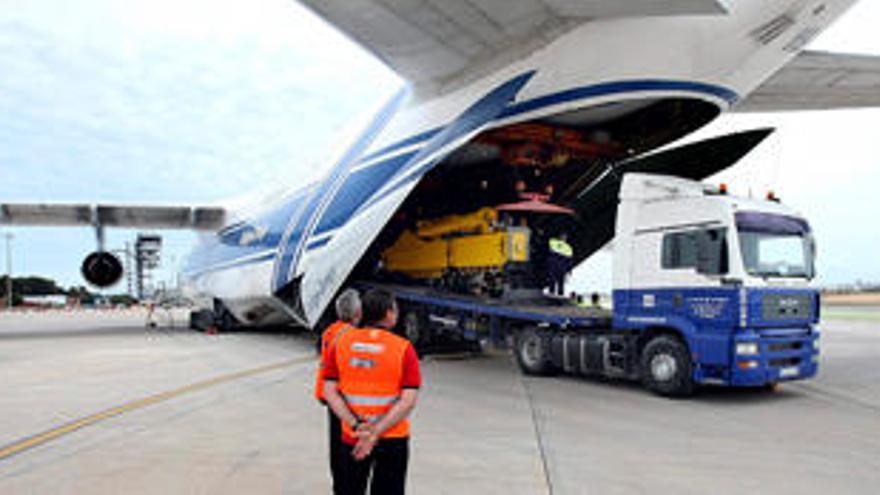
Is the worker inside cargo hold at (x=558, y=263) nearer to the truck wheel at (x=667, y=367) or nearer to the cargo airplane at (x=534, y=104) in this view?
the cargo airplane at (x=534, y=104)

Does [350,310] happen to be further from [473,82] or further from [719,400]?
[473,82]

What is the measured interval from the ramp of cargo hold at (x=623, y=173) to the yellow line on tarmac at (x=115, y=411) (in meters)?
6.00

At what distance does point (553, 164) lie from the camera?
1227 centimetres

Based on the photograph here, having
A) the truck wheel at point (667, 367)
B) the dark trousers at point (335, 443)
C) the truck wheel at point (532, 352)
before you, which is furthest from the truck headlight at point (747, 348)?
the dark trousers at point (335, 443)

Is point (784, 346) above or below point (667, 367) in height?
above

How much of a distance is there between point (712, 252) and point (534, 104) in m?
3.47

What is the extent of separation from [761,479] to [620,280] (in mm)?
4621

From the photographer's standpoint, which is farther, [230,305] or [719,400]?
[230,305]

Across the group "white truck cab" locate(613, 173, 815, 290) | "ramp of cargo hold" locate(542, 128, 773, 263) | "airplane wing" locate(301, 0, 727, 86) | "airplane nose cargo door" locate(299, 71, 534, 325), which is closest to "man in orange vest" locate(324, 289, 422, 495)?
"white truck cab" locate(613, 173, 815, 290)

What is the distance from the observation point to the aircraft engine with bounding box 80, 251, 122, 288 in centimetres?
2030

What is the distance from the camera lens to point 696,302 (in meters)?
8.25

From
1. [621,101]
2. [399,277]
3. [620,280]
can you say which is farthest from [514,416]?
[399,277]

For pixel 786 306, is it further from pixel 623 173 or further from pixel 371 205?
pixel 371 205

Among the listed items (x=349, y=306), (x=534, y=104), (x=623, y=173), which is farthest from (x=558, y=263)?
(x=349, y=306)
